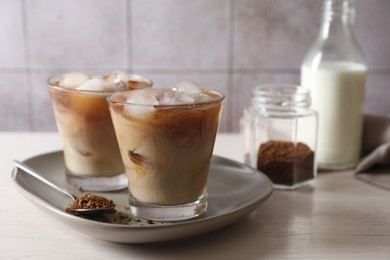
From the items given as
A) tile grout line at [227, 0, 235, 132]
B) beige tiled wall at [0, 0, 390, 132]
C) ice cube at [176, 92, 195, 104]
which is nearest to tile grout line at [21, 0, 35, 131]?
beige tiled wall at [0, 0, 390, 132]

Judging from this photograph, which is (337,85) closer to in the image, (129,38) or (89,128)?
(89,128)

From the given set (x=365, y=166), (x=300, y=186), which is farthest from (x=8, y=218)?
(x=365, y=166)

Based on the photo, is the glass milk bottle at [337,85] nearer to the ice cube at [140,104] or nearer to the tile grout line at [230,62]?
the ice cube at [140,104]

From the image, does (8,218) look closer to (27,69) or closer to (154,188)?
(154,188)

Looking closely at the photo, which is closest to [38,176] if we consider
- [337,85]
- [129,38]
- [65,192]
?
[65,192]

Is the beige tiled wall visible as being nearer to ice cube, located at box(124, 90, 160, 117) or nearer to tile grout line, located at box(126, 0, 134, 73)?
tile grout line, located at box(126, 0, 134, 73)

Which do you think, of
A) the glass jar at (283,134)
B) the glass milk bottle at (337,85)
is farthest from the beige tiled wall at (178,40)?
the glass jar at (283,134)
